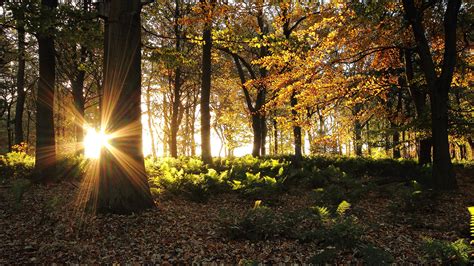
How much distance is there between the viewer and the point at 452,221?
7801 millimetres

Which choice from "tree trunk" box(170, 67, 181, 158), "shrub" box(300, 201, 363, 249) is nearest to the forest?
"shrub" box(300, 201, 363, 249)

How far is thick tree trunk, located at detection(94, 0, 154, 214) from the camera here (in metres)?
7.28

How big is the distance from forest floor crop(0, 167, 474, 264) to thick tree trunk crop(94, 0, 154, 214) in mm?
555

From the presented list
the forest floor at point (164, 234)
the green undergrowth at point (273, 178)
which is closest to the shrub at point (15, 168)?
the forest floor at point (164, 234)

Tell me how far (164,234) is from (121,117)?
2681 mm

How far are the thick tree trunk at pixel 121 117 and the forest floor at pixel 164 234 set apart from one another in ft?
1.82

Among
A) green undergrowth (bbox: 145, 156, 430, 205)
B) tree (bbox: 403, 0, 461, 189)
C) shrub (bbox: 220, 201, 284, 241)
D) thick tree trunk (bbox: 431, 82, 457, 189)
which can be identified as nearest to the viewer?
shrub (bbox: 220, 201, 284, 241)

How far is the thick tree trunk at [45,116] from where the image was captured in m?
10.0

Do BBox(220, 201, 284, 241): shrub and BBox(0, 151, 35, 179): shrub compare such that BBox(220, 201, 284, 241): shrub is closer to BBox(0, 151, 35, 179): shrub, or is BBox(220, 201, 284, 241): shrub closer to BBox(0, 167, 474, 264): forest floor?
BBox(0, 167, 474, 264): forest floor

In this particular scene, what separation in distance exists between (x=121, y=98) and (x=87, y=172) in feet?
16.7

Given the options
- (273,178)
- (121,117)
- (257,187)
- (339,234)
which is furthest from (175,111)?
(339,234)

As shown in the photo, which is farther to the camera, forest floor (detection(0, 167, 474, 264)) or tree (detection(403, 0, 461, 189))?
tree (detection(403, 0, 461, 189))

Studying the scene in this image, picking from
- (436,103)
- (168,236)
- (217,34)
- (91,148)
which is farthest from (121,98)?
(91,148)

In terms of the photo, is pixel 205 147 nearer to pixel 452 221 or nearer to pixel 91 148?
pixel 452 221
